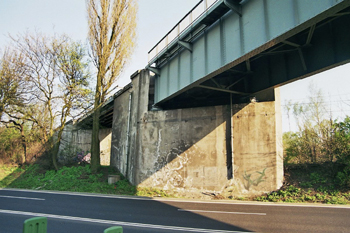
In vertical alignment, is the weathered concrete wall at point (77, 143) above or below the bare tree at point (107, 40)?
below

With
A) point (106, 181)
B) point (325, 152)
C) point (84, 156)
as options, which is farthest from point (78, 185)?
point (325, 152)

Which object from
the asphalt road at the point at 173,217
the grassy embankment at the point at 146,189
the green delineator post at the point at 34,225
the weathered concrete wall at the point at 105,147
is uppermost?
the weathered concrete wall at the point at 105,147

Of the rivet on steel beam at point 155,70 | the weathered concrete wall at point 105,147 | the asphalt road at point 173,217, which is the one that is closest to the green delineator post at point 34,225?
the asphalt road at point 173,217

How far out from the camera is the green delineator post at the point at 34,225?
9.00 ft

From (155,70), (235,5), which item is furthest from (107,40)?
(235,5)

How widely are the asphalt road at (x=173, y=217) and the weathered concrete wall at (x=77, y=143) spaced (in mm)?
14781

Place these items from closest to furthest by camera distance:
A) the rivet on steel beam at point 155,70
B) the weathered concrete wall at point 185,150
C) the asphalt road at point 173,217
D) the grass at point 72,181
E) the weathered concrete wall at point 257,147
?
1. the asphalt road at point 173,217
2. the weathered concrete wall at point 257,147
3. the weathered concrete wall at point 185,150
4. the grass at point 72,181
5. the rivet on steel beam at point 155,70

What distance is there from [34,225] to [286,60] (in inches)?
467

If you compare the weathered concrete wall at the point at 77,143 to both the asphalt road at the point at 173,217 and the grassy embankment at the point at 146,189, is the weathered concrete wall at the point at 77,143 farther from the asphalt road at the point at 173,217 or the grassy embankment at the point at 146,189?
the asphalt road at the point at 173,217

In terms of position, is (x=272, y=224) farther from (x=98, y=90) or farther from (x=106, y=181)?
(x=98, y=90)

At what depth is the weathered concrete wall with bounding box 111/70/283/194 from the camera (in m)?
13.8

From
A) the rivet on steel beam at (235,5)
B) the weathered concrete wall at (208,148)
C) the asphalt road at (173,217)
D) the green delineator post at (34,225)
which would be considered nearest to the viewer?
the green delineator post at (34,225)

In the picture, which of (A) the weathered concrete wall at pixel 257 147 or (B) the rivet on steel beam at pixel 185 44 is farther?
(A) the weathered concrete wall at pixel 257 147

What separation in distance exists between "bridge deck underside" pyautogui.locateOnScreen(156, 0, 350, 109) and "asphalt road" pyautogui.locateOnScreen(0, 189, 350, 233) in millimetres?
5662
